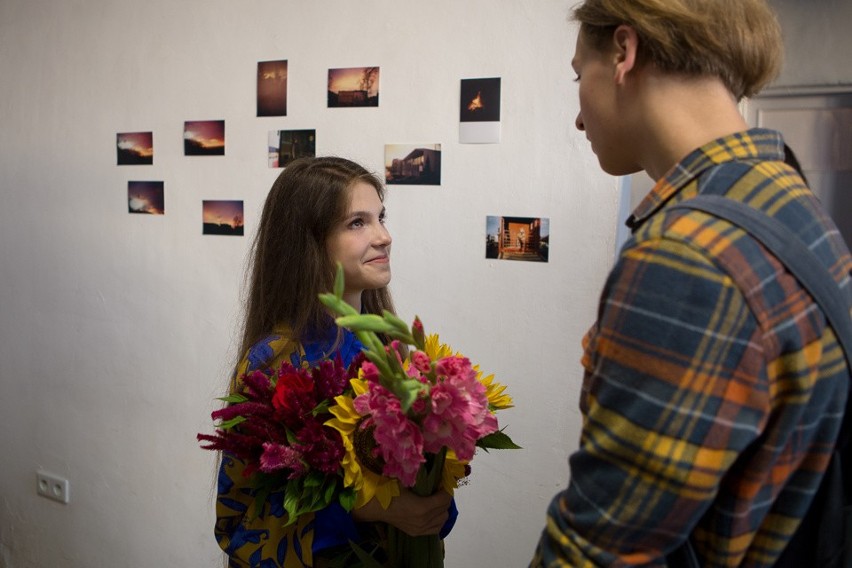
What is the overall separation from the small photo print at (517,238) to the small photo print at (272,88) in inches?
31.6

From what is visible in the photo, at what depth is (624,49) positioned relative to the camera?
839mm

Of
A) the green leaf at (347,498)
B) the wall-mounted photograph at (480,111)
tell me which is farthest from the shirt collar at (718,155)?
the wall-mounted photograph at (480,111)

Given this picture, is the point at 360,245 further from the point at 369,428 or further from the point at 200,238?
the point at 200,238

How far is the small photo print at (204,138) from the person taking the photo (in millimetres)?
2443

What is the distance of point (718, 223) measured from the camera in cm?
69

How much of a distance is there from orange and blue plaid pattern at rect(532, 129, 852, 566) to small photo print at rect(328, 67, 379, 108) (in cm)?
154

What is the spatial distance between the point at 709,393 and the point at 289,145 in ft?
6.14

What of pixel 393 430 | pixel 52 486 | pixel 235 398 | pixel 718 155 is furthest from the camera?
pixel 52 486

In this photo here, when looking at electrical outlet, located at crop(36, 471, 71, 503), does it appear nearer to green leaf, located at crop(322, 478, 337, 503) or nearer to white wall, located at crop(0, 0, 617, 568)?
white wall, located at crop(0, 0, 617, 568)

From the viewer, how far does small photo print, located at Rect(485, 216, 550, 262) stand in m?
1.97

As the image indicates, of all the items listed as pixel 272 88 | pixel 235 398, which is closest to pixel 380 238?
pixel 235 398

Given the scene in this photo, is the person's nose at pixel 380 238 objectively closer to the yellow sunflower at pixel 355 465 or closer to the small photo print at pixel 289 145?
the yellow sunflower at pixel 355 465

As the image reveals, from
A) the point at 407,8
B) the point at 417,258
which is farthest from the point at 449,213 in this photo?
the point at 407,8

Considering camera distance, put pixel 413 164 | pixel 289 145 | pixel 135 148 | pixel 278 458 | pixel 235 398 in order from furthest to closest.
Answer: pixel 135 148 → pixel 289 145 → pixel 413 164 → pixel 235 398 → pixel 278 458
